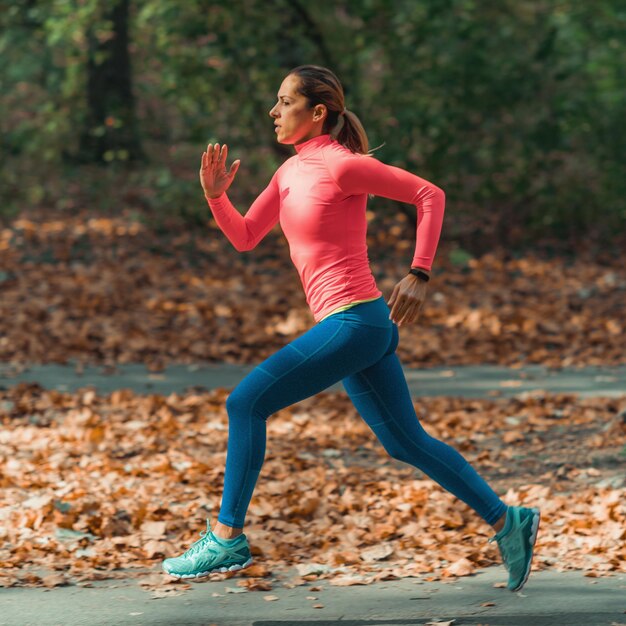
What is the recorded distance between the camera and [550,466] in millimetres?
7008

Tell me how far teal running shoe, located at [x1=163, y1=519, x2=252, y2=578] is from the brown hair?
158 cm

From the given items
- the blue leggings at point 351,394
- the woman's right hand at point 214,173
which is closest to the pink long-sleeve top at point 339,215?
the blue leggings at point 351,394

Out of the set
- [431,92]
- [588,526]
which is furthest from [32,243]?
[588,526]

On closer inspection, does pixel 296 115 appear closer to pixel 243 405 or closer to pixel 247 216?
pixel 247 216

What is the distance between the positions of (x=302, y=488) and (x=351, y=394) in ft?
7.10

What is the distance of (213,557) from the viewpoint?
4434mm

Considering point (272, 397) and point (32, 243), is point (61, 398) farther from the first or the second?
point (32, 243)

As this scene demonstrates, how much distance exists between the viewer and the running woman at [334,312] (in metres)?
4.28

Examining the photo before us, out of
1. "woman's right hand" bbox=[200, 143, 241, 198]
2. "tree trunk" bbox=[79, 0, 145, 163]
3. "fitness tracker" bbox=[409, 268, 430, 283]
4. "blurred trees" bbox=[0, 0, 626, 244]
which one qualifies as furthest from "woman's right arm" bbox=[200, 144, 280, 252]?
"tree trunk" bbox=[79, 0, 145, 163]

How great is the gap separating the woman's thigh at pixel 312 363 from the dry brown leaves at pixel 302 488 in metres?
0.99

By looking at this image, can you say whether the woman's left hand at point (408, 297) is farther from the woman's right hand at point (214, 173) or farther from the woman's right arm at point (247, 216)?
the woman's right hand at point (214, 173)

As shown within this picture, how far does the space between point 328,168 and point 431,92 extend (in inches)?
477

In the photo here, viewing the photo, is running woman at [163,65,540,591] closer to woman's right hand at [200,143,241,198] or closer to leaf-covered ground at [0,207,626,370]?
woman's right hand at [200,143,241,198]

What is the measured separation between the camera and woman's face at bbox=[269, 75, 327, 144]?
443 centimetres
